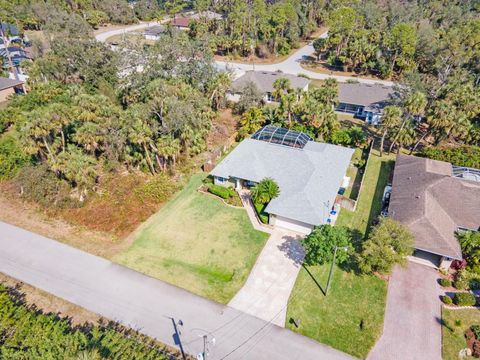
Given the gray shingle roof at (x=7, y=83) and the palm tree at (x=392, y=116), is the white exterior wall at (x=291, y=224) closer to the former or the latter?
the palm tree at (x=392, y=116)

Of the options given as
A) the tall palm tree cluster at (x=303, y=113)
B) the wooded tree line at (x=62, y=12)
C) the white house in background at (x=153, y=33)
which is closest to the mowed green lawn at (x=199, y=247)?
the tall palm tree cluster at (x=303, y=113)

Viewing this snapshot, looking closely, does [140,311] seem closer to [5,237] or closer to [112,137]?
[5,237]

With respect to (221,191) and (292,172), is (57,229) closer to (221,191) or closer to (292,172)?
(221,191)

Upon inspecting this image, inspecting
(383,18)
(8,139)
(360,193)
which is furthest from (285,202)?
(383,18)

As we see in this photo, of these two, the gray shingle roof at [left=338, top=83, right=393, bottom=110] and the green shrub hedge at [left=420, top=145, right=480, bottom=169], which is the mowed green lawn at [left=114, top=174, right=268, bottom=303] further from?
Answer: the gray shingle roof at [left=338, top=83, right=393, bottom=110]

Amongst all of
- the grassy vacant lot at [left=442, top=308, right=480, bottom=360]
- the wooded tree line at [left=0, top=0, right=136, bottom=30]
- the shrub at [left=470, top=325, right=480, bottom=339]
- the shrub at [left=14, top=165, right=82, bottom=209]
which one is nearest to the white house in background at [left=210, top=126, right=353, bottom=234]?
the grassy vacant lot at [left=442, top=308, right=480, bottom=360]

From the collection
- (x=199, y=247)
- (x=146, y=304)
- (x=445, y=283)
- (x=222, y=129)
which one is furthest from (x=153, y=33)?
(x=445, y=283)
